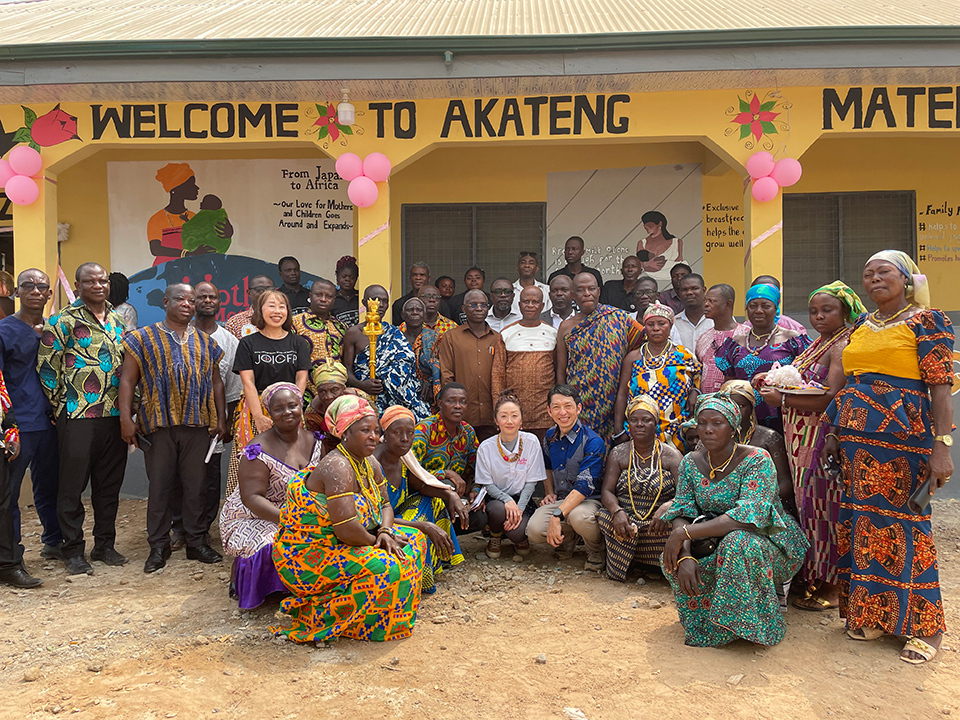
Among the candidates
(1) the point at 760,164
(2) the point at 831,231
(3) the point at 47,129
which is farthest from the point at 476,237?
(3) the point at 47,129

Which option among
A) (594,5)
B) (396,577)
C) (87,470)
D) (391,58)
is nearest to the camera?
(396,577)

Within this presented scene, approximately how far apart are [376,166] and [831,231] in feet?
16.6

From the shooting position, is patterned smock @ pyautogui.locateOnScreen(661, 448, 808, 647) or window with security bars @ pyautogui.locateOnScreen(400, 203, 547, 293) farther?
window with security bars @ pyautogui.locateOnScreen(400, 203, 547, 293)

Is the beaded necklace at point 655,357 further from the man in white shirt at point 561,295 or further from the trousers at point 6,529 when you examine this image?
the trousers at point 6,529

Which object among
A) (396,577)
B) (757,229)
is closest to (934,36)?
(757,229)

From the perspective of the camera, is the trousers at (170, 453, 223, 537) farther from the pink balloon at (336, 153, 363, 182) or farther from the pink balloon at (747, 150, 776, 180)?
the pink balloon at (747, 150, 776, 180)

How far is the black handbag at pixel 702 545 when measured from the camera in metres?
3.57

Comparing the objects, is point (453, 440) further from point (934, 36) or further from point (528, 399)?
point (934, 36)

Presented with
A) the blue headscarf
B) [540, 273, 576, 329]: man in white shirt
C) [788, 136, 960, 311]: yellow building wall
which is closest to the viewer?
the blue headscarf

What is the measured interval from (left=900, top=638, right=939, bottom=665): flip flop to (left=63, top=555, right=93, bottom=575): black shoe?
444cm

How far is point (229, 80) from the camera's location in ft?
19.2

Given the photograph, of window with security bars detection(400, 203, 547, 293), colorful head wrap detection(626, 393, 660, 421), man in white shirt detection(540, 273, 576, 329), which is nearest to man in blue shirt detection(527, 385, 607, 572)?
colorful head wrap detection(626, 393, 660, 421)

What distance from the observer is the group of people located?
3.46 metres

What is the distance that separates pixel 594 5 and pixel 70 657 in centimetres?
722
